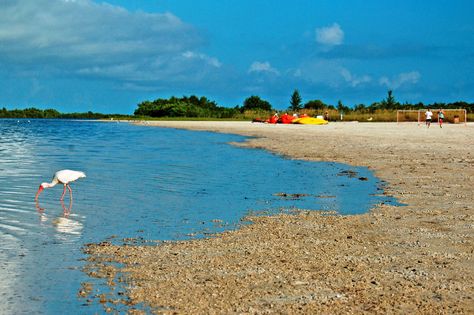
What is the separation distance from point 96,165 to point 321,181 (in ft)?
37.1

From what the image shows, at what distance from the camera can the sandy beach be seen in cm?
671

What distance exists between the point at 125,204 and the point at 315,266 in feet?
24.7

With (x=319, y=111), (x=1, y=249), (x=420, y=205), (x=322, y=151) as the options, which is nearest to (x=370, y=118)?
(x=319, y=111)

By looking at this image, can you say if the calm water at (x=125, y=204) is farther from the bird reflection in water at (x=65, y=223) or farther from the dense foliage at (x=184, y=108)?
the dense foliage at (x=184, y=108)

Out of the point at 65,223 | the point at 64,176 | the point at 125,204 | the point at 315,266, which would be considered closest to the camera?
the point at 315,266

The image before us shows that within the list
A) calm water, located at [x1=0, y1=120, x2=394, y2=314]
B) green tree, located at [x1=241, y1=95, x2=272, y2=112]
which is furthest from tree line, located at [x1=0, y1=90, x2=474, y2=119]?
calm water, located at [x1=0, y1=120, x2=394, y2=314]

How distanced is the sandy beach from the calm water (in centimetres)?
59

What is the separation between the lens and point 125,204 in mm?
14758

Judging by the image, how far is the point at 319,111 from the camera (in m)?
99.5

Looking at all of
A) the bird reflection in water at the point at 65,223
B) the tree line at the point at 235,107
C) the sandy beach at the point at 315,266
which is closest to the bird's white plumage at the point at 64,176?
the bird reflection in water at the point at 65,223

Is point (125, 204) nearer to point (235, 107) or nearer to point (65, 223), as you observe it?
point (65, 223)

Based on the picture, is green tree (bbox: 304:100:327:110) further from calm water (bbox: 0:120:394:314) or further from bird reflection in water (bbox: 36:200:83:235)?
bird reflection in water (bbox: 36:200:83:235)

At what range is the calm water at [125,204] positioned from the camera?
793cm

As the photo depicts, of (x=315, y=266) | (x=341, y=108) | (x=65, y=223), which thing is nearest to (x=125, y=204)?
(x=65, y=223)
